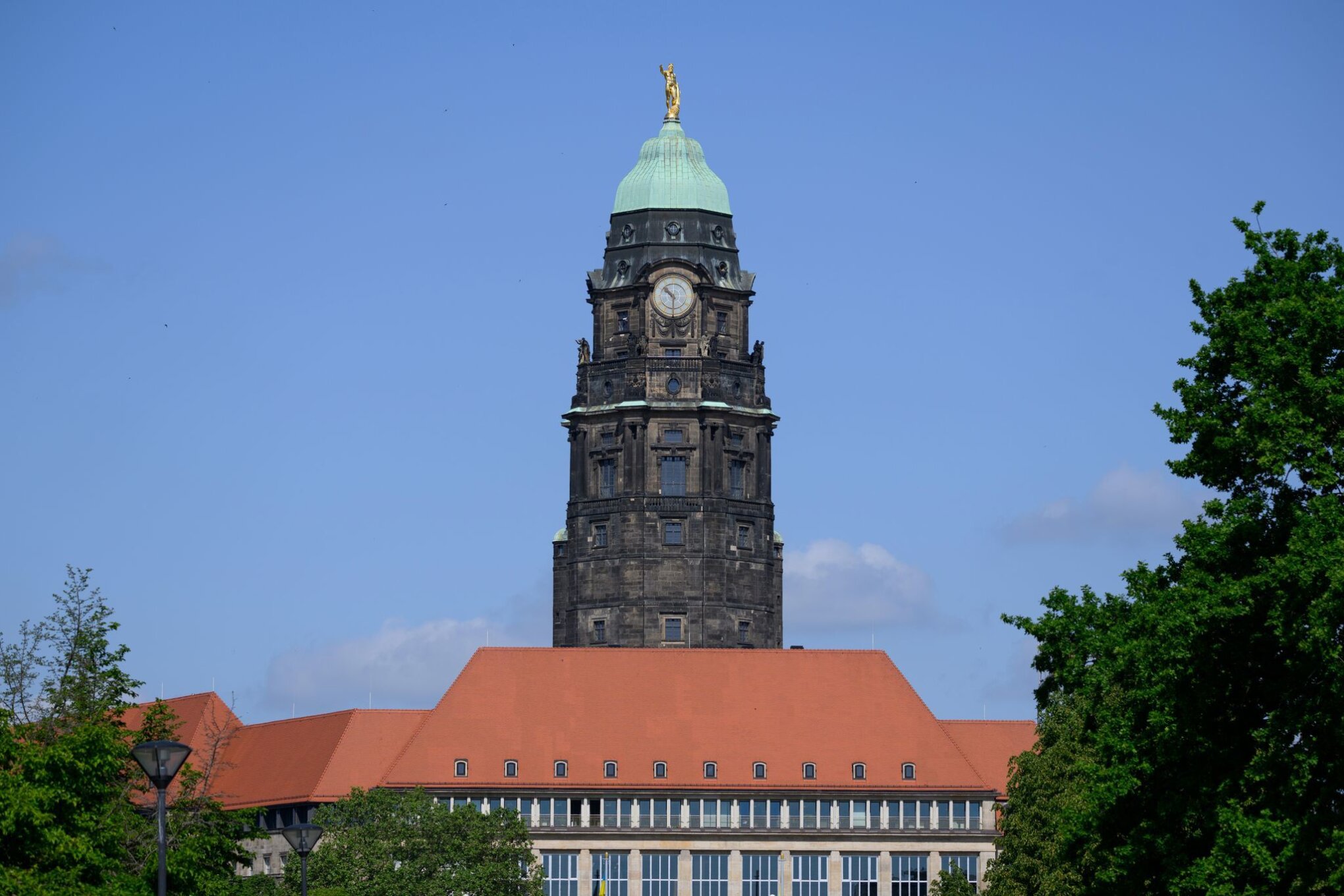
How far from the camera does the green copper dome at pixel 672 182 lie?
15488 cm

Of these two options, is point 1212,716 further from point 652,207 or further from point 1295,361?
point 652,207

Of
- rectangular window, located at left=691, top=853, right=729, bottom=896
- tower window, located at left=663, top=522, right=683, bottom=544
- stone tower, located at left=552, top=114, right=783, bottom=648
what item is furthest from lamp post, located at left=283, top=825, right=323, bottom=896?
tower window, located at left=663, top=522, right=683, bottom=544

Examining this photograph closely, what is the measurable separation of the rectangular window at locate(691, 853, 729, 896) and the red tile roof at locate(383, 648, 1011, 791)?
331 cm

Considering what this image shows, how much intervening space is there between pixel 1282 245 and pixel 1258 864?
12303 mm

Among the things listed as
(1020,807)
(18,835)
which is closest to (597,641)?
(1020,807)

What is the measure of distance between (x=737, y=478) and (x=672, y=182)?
50.1 ft

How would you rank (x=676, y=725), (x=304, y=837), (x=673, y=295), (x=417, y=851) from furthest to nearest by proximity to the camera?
(x=673, y=295), (x=676, y=725), (x=417, y=851), (x=304, y=837)

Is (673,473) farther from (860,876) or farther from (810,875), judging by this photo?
(860,876)

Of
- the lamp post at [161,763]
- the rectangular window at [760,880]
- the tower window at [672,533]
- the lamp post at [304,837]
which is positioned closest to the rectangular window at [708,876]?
the rectangular window at [760,880]

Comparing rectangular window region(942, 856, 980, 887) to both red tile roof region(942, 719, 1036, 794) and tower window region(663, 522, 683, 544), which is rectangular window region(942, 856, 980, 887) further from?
tower window region(663, 522, 683, 544)

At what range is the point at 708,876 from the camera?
13775cm

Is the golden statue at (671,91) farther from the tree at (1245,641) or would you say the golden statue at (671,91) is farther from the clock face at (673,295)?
the tree at (1245,641)

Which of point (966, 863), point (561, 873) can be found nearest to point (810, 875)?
point (966, 863)

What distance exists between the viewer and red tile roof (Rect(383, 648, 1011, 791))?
137 meters
